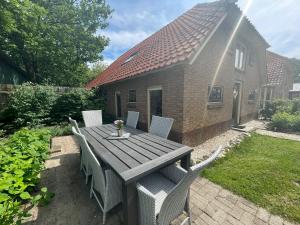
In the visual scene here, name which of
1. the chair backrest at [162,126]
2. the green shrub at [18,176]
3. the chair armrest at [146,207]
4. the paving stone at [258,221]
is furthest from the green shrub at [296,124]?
the green shrub at [18,176]

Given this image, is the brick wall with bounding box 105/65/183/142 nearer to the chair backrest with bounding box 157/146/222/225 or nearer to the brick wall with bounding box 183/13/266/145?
the brick wall with bounding box 183/13/266/145

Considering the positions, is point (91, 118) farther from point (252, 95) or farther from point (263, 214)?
point (252, 95)

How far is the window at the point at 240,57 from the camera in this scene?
7237mm

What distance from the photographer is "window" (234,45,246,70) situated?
7.24m

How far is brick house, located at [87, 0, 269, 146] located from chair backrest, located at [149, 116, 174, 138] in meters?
1.18

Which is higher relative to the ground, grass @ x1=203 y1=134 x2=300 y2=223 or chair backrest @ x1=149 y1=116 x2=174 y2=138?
chair backrest @ x1=149 y1=116 x2=174 y2=138

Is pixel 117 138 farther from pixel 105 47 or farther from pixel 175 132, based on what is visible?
pixel 105 47

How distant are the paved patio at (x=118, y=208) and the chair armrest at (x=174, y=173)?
56 cm

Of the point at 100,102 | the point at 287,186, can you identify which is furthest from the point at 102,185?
the point at 100,102

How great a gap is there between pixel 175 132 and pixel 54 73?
1458 centimetres

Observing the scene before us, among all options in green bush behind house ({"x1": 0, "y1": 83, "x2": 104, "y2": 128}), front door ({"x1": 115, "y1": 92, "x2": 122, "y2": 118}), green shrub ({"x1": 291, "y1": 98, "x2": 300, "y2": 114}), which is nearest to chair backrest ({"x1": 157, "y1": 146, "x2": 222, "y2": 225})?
front door ({"x1": 115, "y1": 92, "x2": 122, "y2": 118})

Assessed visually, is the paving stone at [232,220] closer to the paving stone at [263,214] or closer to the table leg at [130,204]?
the paving stone at [263,214]

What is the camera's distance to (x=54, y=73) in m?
14.3

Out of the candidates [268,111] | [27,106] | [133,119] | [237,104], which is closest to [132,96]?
[133,119]
